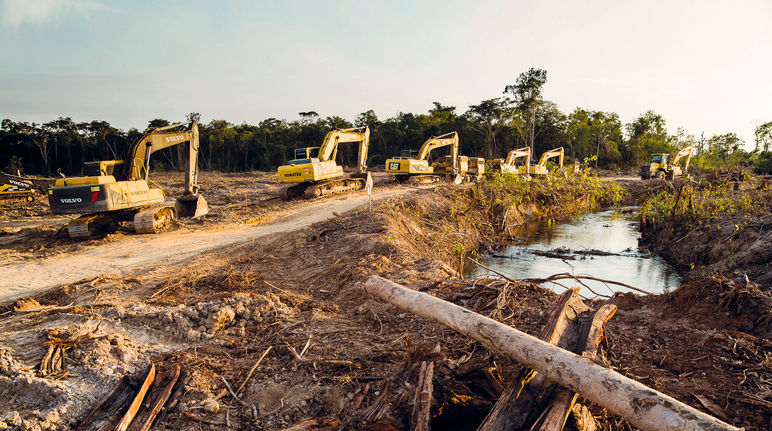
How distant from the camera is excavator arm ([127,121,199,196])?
10.6m

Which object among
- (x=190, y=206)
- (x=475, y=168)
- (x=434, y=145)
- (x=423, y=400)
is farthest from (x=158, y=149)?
(x=475, y=168)

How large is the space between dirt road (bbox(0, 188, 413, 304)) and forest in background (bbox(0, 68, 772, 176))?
31374mm

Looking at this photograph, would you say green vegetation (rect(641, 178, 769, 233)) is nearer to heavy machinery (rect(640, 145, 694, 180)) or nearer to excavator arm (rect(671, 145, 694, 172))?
heavy machinery (rect(640, 145, 694, 180))

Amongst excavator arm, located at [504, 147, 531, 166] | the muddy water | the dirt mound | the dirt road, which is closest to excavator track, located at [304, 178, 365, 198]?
the dirt road

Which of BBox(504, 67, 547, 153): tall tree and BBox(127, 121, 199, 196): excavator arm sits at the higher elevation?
BBox(504, 67, 547, 153): tall tree

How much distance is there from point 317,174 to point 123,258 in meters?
8.29

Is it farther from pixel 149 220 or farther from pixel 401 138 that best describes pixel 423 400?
pixel 401 138

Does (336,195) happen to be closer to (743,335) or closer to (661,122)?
(743,335)

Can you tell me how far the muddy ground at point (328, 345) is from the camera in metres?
3.21

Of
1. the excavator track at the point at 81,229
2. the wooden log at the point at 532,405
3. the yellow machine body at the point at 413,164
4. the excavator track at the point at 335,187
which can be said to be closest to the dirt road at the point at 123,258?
the excavator track at the point at 81,229

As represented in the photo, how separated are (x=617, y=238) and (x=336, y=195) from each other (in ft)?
36.2

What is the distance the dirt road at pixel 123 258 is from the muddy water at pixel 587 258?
19.8 ft

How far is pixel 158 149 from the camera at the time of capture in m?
11.2

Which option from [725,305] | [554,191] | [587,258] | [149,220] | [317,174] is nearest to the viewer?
[725,305]
